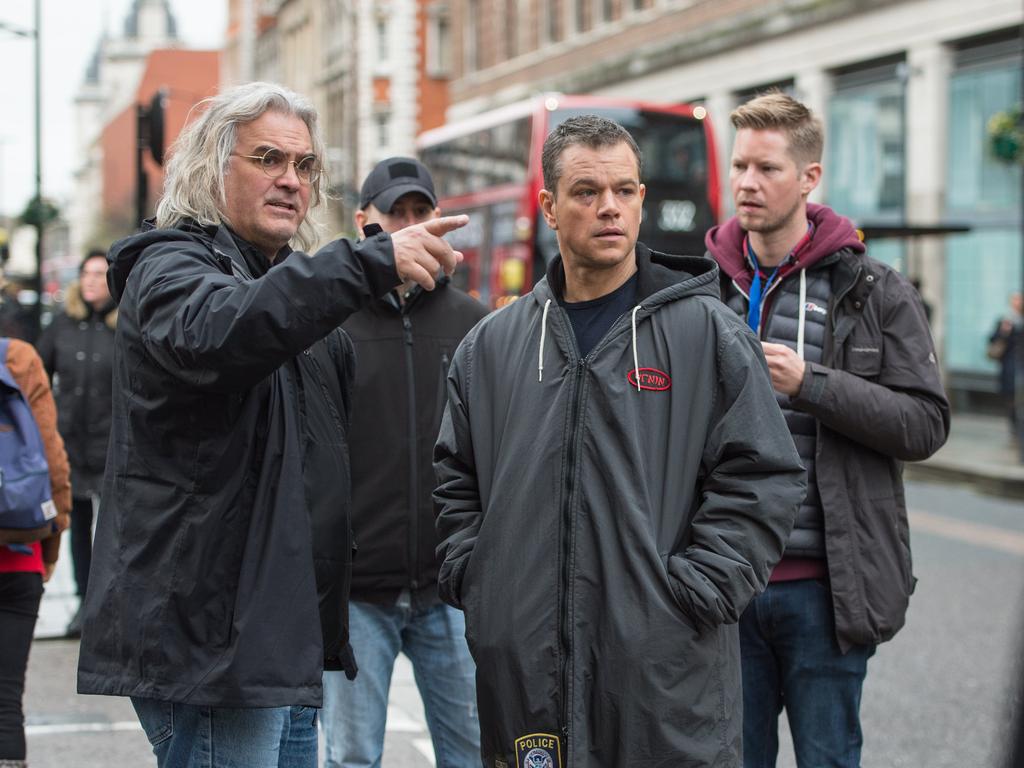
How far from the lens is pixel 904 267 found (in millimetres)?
23156

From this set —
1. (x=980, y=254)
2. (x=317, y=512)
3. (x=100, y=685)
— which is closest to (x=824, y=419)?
(x=317, y=512)

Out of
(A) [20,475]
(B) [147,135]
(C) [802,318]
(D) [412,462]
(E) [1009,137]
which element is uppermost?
(E) [1009,137]

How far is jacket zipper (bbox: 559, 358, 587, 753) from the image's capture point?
2.86 meters

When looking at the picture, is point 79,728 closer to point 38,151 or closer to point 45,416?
point 45,416

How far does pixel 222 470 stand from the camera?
2.78 m

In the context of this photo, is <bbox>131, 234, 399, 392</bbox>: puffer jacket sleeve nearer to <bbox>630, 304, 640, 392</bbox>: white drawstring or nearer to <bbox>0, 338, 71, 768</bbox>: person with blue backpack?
<bbox>630, 304, 640, 392</bbox>: white drawstring

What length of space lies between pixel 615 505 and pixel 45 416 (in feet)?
10.0

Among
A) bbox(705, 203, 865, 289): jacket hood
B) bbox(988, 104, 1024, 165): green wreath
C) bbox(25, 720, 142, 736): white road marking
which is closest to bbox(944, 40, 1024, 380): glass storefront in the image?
bbox(988, 104, 1024, 165): green wreath

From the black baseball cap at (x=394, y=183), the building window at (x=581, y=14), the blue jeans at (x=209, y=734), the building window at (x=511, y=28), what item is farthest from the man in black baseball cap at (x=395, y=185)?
the building window at (x=511, y=28)

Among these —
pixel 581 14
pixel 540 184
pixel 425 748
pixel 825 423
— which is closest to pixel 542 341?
pixel 825 423

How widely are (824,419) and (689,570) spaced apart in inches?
35.6

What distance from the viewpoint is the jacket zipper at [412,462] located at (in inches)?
159

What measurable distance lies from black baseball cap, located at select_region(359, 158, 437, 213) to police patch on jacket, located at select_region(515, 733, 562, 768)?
2.05 metres

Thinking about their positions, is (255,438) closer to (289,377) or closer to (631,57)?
(289,377)
